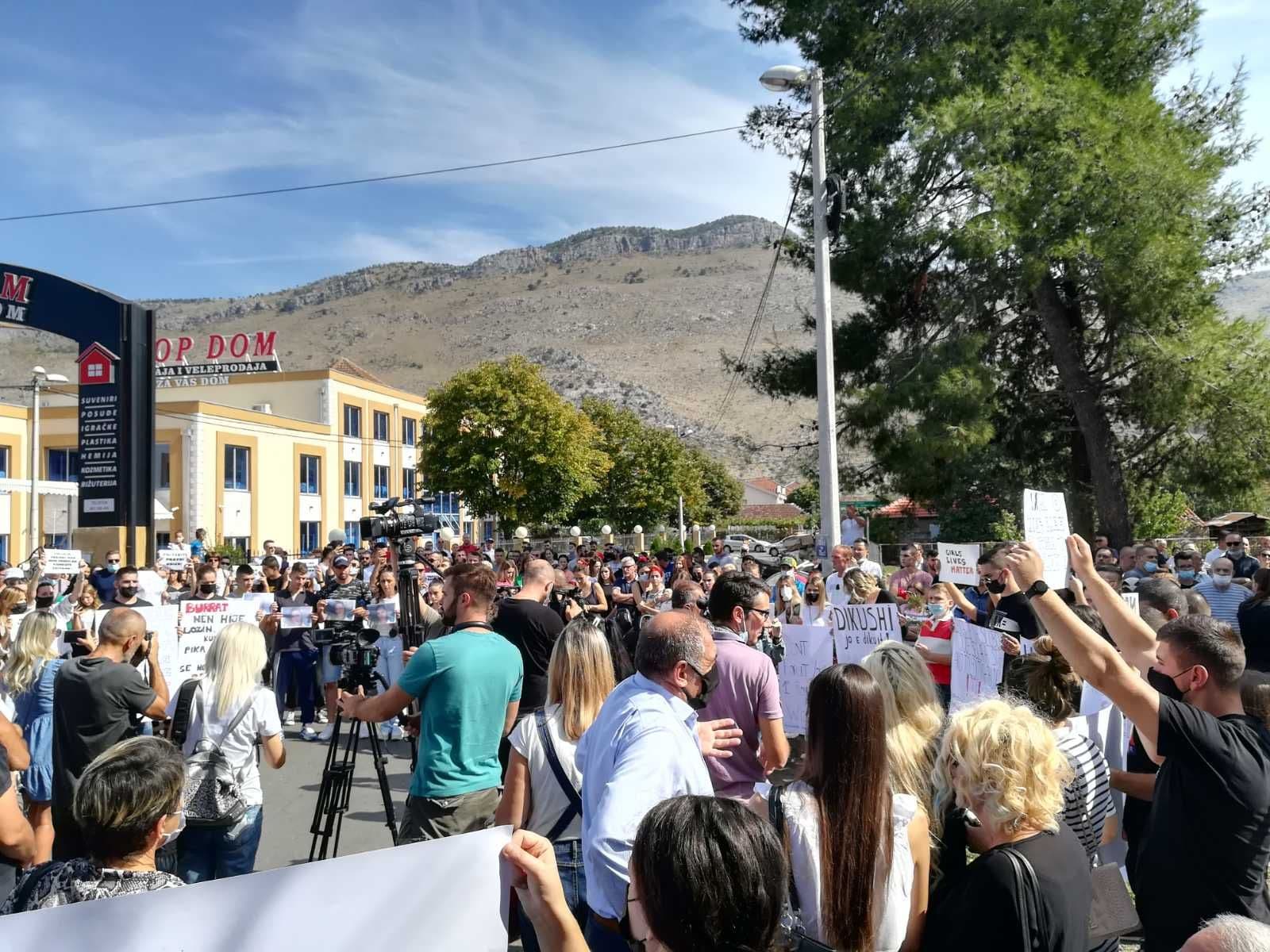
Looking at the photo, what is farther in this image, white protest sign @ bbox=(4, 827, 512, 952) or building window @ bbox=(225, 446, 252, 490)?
building window @ bbox=(225, 446, 252, 490)

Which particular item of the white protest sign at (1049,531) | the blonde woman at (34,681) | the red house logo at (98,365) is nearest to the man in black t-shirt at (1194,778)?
the white protest sign at (1049,531)

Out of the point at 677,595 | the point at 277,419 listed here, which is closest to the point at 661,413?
the point at 277,419

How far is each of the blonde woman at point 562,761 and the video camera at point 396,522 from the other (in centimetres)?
301

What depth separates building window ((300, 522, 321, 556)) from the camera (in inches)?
1975

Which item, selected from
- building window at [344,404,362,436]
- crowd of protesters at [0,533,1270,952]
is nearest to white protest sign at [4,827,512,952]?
crowd of protesters at [0,533,1270,952]

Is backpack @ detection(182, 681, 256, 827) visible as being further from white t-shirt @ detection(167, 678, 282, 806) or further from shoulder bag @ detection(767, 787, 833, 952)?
shoulder bag @ detection(767, 787, 833, 952)

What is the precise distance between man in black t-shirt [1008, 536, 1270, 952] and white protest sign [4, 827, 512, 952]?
6.42 feet

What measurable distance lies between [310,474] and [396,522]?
46.6 metres

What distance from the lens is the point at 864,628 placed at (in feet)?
25.3

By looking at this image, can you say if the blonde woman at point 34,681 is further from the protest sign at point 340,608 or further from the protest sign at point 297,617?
the protest sign at point 297,617

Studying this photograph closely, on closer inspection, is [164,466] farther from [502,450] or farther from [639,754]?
[639,754]

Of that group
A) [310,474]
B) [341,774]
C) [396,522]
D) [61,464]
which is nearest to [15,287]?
[396,522]

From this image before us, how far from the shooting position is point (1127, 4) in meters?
20.9

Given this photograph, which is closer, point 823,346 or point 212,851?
point 212,851
